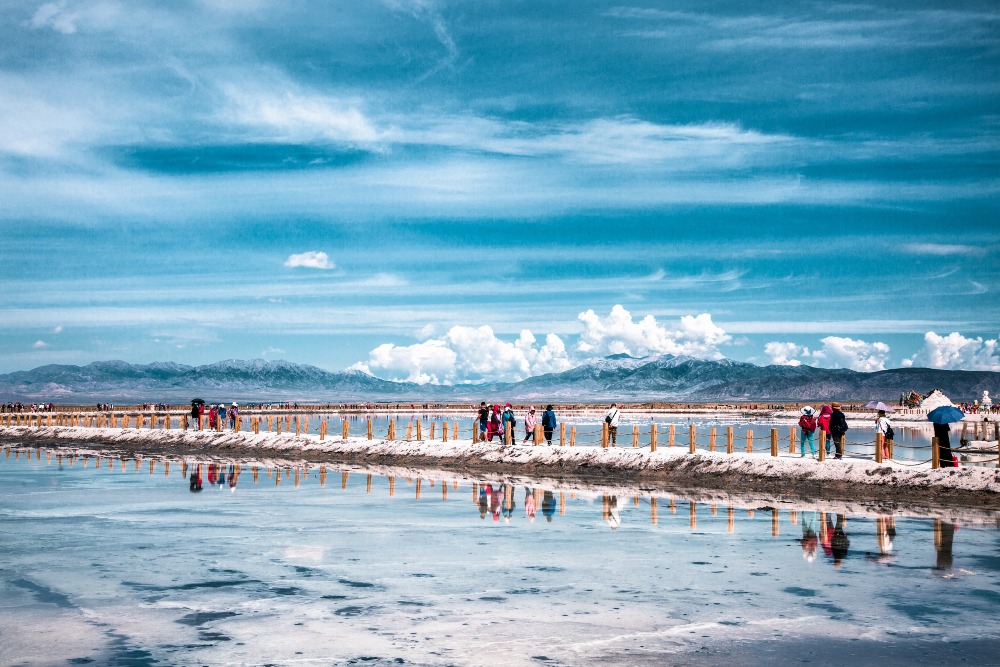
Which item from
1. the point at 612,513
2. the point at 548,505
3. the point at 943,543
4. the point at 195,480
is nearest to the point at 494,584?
the point at 943,543

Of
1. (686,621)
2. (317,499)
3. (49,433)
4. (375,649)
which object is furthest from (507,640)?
(49,433)

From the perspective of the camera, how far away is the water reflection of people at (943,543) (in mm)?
16172

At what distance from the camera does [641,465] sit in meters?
35.7

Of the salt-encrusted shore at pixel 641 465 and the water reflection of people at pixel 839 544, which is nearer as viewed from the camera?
the water reflection of people at pixel 839 544

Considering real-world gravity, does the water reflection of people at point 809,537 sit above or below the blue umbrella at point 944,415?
→ below

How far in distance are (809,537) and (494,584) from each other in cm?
791

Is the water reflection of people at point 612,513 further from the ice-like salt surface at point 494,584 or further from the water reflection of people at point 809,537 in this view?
the water reflection of people at point 809,537

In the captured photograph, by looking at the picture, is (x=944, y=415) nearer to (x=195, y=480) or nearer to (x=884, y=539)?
(x=884, y=539)

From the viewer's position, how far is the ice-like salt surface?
1105 centimetres

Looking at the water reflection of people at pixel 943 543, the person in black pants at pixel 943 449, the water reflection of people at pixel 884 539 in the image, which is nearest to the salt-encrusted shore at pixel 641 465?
the person in black pants at pixel 943 449

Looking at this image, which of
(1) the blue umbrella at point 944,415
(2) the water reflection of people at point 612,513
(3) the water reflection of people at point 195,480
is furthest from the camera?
(3) the water reflection of people at point 195,480

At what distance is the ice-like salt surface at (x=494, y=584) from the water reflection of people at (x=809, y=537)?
5 cm

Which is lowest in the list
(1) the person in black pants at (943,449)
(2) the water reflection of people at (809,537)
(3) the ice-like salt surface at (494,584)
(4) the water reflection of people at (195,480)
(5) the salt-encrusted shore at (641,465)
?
(4) the water reflection of people at (195,480)

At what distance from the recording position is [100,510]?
81.4 feet
